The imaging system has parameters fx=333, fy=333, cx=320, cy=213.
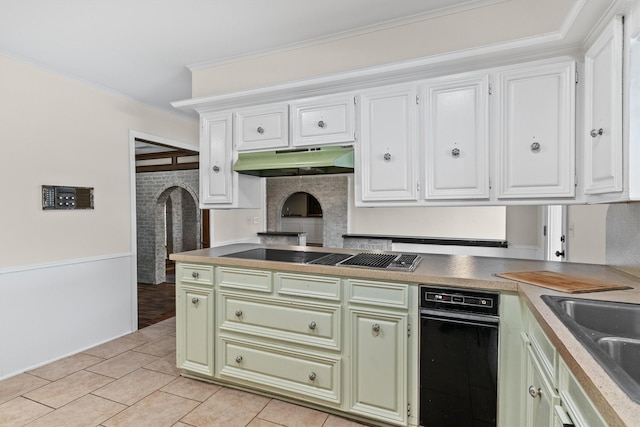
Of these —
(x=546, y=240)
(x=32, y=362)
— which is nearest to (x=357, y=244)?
(x=546, y=240)

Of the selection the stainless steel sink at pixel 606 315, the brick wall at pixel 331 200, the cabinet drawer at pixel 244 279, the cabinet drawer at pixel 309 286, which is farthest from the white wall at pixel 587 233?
the brick wall at pixel 331 200

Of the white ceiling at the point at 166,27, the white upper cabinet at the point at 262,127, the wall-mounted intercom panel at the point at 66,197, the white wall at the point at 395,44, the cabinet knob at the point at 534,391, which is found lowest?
the cabinet knob at the point at 534,391

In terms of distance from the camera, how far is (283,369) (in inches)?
87.0

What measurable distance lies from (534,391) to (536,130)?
1.37m

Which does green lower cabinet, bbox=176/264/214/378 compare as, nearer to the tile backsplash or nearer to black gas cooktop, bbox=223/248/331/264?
black gas cooktop, bbox=223/248/331/264

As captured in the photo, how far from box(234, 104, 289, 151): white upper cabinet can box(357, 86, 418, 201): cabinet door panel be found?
628 millimetres

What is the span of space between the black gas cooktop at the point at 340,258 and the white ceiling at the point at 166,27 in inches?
64.8

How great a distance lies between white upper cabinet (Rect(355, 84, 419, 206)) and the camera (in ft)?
7.17

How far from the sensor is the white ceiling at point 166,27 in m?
2.11

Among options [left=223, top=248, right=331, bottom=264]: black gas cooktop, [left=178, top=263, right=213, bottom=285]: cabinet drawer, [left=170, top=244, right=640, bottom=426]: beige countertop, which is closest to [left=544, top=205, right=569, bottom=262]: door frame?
[left=170, top=244, right=640, bottom=426]: beige countertop

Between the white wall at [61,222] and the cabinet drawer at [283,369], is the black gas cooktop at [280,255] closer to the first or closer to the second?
the cabinet drawer at [283,369]

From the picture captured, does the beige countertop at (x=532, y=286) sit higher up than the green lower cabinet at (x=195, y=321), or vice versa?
the beige countertop at (x=532, y=286)

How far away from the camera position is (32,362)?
2777mm

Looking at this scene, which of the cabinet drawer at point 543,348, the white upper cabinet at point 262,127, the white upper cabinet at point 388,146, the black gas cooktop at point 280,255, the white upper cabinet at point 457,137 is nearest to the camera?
the cabinet drawer at point 543,348
